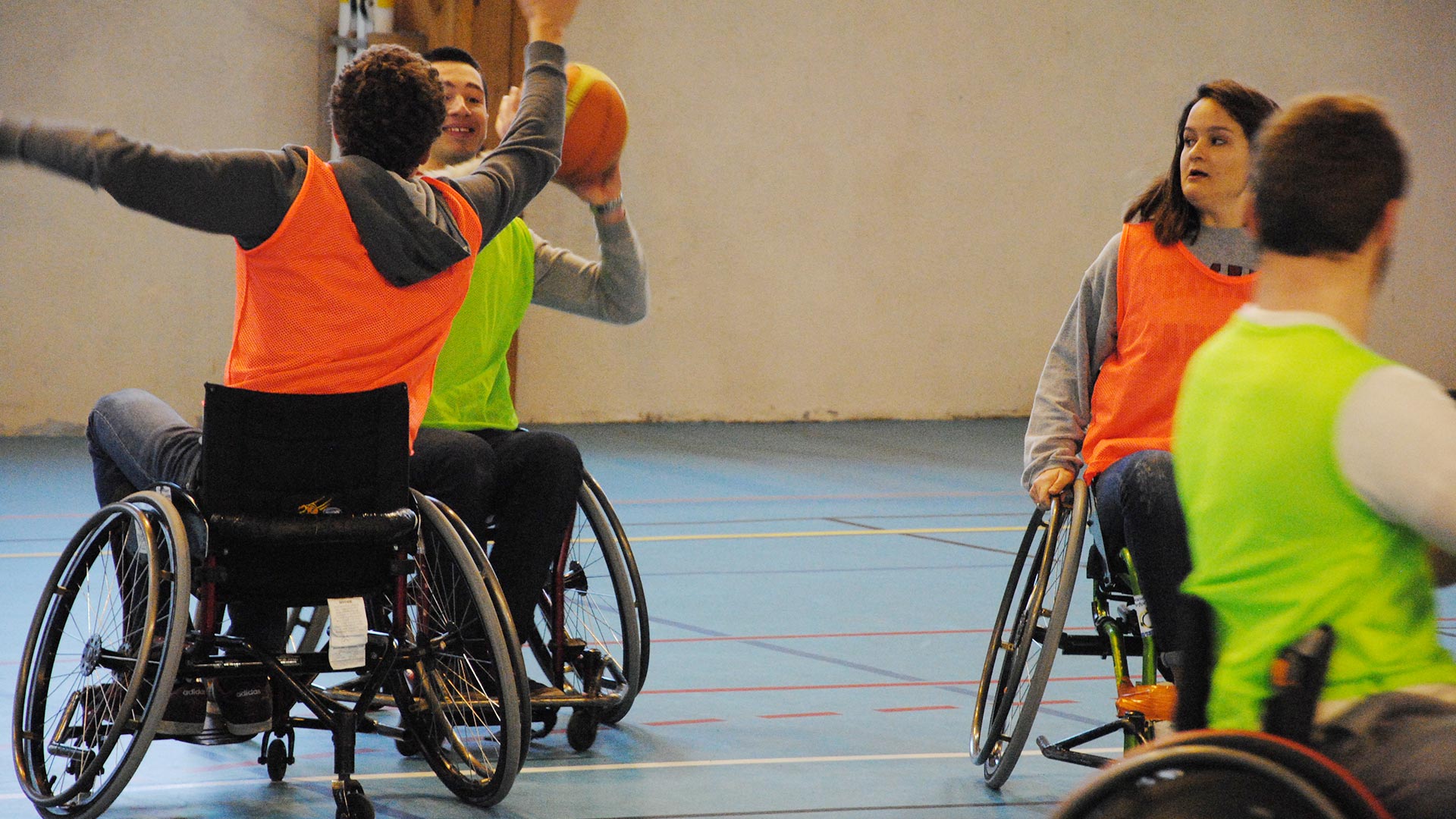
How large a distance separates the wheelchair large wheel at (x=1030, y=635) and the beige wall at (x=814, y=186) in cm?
508

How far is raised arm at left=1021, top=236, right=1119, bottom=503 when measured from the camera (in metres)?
2.55

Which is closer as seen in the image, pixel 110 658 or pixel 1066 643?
pixel 110 658

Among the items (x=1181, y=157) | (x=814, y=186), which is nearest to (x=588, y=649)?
(x=1181, y=157)

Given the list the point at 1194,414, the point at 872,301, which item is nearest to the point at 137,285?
the point at 872,301

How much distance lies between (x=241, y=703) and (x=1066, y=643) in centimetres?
124

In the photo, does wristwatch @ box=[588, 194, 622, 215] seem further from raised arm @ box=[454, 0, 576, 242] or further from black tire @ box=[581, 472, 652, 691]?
black tire @ box=[581, 472, 652, 691]

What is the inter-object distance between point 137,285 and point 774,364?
3.02m

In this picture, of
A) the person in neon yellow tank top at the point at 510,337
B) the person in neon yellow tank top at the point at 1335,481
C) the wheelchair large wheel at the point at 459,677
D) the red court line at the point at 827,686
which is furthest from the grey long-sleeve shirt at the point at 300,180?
the person in neon yellow tank top at the point at 1335,481

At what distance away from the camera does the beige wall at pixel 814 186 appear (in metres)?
6.73

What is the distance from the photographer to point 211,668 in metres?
2.14

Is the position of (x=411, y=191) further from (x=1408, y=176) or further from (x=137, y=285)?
(x=137, y=285)

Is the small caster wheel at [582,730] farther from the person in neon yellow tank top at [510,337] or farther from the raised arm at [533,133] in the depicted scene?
the raised arm at [533,133]

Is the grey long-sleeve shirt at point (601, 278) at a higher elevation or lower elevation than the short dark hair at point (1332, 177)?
lower

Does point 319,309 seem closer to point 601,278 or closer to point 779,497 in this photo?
point 601,278
